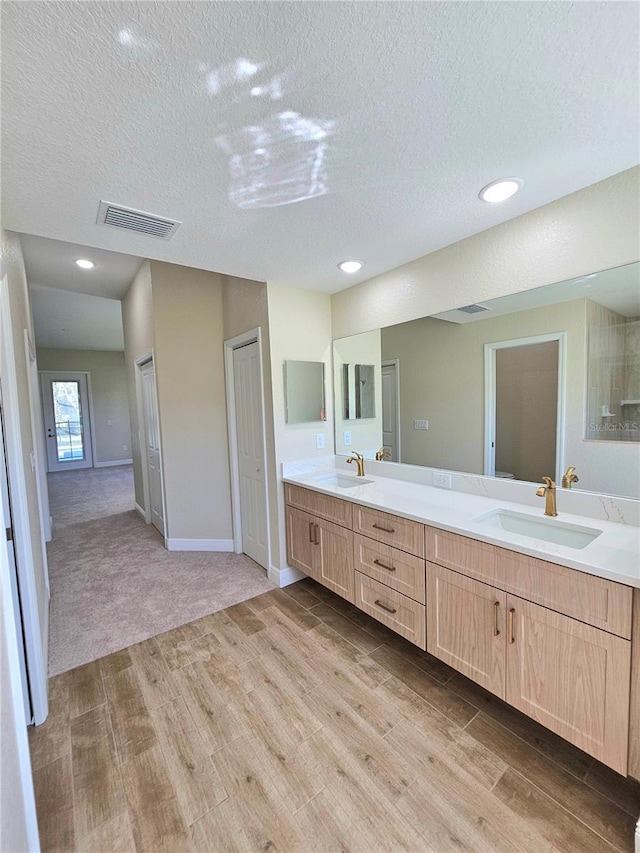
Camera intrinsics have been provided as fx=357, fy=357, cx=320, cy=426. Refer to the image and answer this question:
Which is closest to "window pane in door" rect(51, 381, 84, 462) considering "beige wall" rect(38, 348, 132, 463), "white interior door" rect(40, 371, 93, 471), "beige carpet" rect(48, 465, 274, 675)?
"white interior door" rect(40, 371, 93, 471)

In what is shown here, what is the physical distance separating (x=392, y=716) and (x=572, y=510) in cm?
130

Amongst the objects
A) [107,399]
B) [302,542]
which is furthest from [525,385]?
[107,399]

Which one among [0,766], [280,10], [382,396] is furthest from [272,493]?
[280,10]

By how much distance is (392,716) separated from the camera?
165 cm

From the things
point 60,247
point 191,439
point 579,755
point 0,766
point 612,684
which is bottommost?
point 579,755

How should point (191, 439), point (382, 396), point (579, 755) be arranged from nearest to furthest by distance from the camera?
point (579, 755)
point (382, 396)
point (191, 439)

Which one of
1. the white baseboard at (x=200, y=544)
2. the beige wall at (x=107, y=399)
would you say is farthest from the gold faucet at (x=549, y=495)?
the beige wall at (x=107, y=399)

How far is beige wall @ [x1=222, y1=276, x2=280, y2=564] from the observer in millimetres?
2764

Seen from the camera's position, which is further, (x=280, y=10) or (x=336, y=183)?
(x=336, y=183)

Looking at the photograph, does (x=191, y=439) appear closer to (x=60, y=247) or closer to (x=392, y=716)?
(x=60, y=247)

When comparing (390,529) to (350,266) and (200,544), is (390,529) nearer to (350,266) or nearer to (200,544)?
(350,266)

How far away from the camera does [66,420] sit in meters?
8.30

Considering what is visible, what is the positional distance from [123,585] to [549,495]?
316 cm

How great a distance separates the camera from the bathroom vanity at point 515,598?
1193 mm
